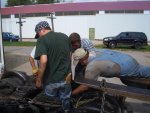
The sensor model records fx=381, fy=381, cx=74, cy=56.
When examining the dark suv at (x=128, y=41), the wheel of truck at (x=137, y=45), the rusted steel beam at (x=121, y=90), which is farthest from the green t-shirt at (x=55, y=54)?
the wheel of truck at (x=137, y=45)

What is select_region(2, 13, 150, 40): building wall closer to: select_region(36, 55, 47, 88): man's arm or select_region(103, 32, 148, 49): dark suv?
Result: select_region(103, 32, 148, 49): dark suv

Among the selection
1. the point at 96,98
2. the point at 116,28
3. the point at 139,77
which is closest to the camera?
the point at 96,98

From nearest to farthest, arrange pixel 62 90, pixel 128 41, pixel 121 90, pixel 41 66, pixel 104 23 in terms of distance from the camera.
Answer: pixel 121 90 < pixel 41 66 < pixel 62 90 < pixel 128 41 < pixel 104 23

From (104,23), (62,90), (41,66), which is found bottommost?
(104,23)

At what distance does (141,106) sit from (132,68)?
2816 mm

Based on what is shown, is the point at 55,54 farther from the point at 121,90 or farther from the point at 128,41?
the point at 128,41

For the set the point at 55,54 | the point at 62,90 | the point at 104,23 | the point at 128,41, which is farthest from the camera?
the point at 104,23

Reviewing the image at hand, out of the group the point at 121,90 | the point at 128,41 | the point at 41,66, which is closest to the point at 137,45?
the point at 128,41

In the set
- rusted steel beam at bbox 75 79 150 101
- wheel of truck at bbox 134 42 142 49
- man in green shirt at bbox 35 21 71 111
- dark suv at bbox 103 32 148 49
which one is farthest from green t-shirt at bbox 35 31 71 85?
wheel of truck at bbox 134 42 142 49

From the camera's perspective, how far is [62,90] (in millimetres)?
5723

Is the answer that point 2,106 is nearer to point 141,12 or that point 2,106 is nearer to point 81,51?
point 81,51

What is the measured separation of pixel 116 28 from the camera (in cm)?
5916

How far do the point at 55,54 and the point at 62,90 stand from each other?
0.56 meters

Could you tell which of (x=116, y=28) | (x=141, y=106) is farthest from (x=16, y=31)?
(x=141, y=106)
